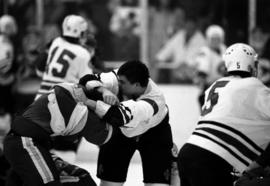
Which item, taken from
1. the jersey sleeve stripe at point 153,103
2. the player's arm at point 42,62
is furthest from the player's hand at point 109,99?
the player's arm at point 42,62

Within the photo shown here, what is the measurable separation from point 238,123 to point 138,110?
64 centimetres

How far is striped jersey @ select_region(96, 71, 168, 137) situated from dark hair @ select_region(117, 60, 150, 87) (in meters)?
0.12

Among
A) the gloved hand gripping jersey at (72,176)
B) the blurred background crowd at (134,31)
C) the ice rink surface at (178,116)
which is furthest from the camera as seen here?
the blurred background crowd at (134,31)

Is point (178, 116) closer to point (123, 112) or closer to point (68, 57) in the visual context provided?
point (68, 57)

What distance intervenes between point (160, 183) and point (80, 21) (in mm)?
2653

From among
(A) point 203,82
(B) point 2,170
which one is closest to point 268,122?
(B) point 2,170

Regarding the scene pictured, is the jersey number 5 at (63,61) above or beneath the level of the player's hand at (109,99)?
beneath

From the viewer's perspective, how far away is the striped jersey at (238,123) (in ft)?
Result: 16.9

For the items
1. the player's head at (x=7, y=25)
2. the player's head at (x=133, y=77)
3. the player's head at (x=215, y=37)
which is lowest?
the player's head at (x=215, y=37)

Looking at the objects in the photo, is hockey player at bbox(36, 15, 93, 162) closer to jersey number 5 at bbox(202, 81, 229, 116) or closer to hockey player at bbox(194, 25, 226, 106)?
hockey player at bbox(194, 25, 226, 106)

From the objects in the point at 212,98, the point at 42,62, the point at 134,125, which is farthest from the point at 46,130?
the point at 42,62

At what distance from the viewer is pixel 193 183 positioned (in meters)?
5.20

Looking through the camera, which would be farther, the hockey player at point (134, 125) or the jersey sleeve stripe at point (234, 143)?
the hockey player at point (134, 125)

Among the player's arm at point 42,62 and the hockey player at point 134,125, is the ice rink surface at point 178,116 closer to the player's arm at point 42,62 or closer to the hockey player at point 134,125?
the player's arm at point 42,62
